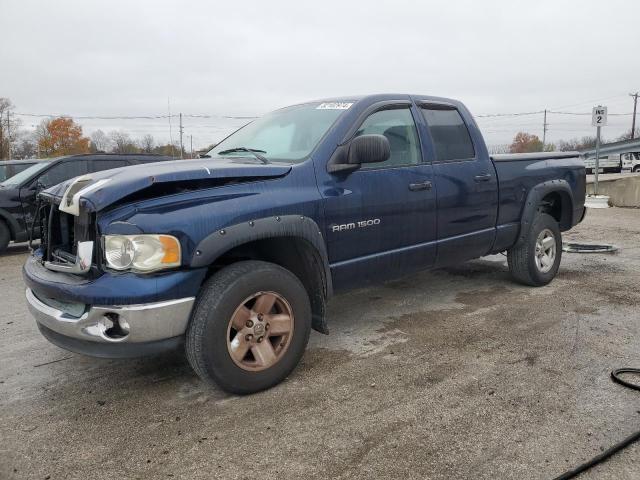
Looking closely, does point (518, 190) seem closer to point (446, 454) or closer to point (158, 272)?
point (446, 454)

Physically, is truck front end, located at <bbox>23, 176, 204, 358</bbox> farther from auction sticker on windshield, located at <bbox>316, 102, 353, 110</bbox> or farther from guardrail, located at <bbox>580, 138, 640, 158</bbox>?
guardrail, located at <bbox>580, 138, 640, 158</bbox>

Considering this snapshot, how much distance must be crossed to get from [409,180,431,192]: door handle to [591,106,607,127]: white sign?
11741 millimetres

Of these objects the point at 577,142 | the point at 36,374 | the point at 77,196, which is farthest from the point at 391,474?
the point at 577,142

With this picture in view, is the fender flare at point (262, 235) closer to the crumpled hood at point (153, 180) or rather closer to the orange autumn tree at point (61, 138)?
the crumpled hood at point (153, 180)

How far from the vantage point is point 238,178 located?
10.1 ft

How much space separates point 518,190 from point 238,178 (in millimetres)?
3146

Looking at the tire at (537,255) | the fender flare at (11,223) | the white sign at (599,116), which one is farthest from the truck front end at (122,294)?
the white sign at (599,116)

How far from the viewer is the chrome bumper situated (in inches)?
104

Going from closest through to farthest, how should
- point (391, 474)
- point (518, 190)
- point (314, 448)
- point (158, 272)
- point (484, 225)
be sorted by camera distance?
point (391, 474)
point (314, 448)
point (158, 272)
point (484, 225)
point (518, 190)

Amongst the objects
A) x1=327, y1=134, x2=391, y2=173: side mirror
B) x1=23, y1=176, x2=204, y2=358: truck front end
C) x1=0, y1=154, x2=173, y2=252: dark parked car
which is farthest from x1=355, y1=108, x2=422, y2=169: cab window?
x1=0, y1=154, x2=173, y2=252: dark parked car

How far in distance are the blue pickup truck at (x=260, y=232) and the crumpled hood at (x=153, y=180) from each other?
0.01m

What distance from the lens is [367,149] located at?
3402 mm

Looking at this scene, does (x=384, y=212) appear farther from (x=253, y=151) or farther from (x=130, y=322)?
(x=130, y=322)

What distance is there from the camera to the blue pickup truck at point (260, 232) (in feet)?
8.89
